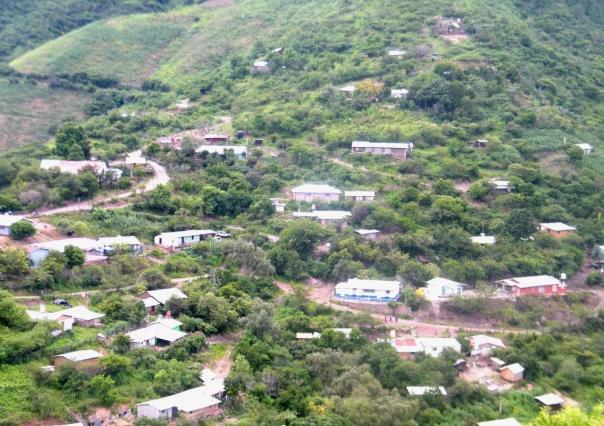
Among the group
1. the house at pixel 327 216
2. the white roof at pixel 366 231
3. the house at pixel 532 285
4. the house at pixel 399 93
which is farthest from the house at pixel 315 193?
the house at pixel 399 93

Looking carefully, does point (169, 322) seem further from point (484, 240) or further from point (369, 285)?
point (484, 240)

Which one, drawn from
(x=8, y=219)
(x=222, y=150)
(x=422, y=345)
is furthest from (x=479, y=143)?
(x=8, y=219)

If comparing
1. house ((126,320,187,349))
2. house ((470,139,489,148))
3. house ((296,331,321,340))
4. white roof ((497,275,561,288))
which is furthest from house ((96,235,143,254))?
house ((470,139,489,148))

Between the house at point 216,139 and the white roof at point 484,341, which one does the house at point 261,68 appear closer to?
the house at point 216,139

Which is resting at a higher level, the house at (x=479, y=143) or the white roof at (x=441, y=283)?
the house at (x=479, y=143)

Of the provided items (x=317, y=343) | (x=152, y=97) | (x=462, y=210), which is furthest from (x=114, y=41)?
(x=317, y=343)

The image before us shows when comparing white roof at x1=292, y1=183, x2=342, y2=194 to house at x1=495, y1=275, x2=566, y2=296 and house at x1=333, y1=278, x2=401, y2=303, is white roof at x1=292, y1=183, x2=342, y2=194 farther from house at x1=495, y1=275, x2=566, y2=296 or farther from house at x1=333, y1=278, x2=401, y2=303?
house at x1=495, y1=275, x2=566, y2=296
